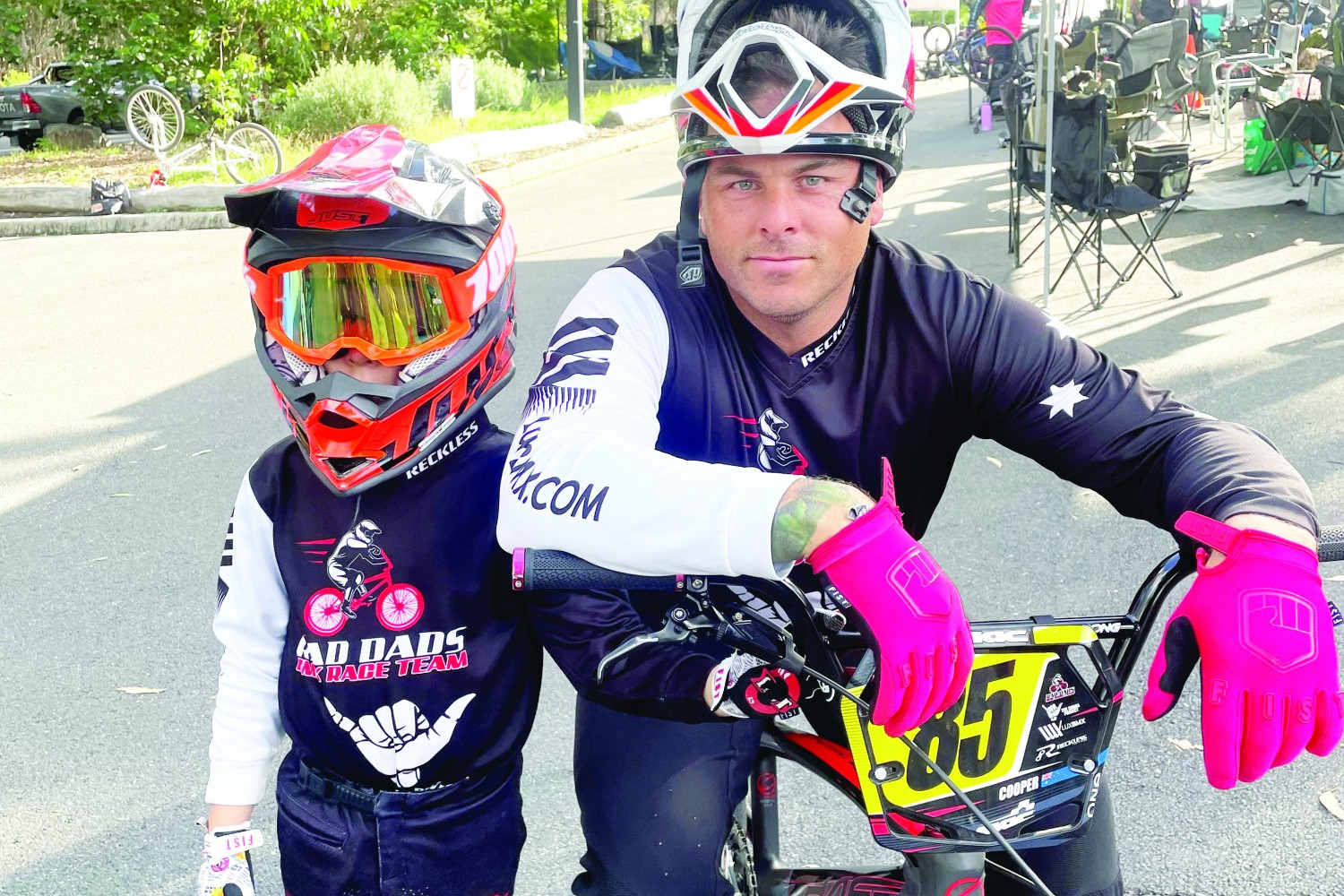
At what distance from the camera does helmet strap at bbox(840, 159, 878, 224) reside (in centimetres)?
223

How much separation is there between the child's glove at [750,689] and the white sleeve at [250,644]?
35.3 inches

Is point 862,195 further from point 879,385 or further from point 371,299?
point 371,299

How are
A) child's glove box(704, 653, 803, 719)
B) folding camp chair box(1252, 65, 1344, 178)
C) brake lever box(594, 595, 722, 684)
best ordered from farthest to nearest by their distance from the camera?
folding camp chair box(1252, 65, 1344, 178) → child's glove box(704, 653, 803, 719) → brake lever box(594, 595, 722, 684)

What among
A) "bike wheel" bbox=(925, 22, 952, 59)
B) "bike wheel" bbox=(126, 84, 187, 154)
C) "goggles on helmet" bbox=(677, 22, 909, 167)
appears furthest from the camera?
"bike wheel" bbox=(925, 22, 952, 59)

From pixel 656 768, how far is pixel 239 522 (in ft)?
3.01

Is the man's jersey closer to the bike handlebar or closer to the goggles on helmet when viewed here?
the goggles on helmet

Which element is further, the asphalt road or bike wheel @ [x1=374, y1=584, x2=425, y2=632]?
the asphalt road

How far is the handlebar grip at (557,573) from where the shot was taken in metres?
1.55

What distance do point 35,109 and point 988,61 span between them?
16.1 metres

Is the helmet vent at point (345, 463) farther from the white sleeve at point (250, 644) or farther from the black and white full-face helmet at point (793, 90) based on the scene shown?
the black and white full-face helmet at point (793, 90)

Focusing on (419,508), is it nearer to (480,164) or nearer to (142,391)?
(142,391)

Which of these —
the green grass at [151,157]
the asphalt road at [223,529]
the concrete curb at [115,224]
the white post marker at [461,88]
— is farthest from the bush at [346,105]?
the asphalt road at [223,529]

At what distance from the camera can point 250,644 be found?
2396 millimetres

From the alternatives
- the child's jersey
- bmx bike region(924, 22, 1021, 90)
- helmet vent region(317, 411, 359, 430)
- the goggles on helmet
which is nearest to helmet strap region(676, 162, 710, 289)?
the goggles on helmet
